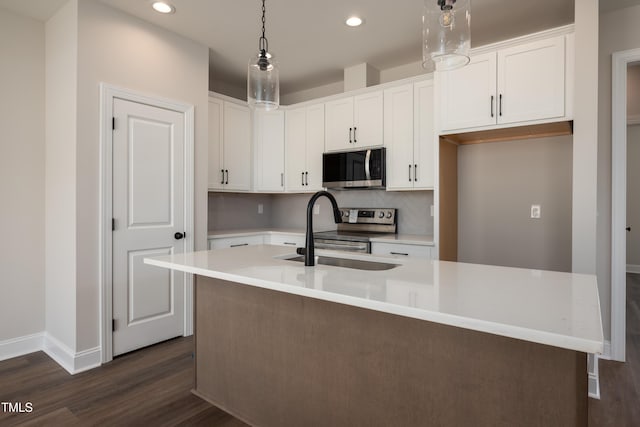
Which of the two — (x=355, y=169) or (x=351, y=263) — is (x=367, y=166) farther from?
(x=351, y=263)

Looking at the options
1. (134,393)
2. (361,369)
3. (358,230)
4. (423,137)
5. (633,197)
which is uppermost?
(423,137)

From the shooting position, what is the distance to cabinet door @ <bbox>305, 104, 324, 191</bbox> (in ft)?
13.4

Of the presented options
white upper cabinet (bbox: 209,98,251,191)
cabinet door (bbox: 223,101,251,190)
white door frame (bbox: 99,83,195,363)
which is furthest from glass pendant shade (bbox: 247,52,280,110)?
cabinet door (bbox: 223,101,251,190)

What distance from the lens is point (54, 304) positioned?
2902mm

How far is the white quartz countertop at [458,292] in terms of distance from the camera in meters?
0.93

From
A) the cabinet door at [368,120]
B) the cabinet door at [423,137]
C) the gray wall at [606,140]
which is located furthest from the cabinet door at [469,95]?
the gray wall at [606,140]

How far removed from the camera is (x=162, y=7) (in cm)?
275

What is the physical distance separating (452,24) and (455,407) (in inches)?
57.6

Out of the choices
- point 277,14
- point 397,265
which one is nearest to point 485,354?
point 397,265

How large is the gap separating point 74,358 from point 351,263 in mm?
2151

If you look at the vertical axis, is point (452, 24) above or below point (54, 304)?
above

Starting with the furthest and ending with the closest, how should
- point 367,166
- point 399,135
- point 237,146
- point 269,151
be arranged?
point 269,151
point 237,146
point 367,166
point 399,135

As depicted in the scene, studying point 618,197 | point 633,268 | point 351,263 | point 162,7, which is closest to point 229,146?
point 162,7

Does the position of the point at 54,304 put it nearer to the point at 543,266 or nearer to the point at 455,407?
the point at 455,407
